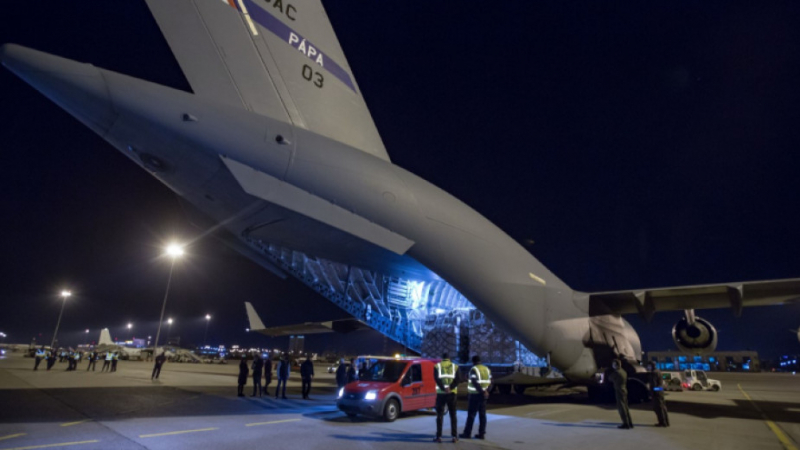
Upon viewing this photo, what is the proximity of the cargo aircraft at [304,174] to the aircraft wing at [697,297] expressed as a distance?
0.19 ft

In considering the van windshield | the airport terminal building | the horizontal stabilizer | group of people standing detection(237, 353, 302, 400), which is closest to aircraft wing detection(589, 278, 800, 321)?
the van windshield

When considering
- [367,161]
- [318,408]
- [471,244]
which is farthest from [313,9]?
[318,408]

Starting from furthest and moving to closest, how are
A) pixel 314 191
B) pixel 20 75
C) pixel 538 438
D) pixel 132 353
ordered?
pixel 132 353 < pixel 314 191 < pixel 538 438 < pixel 20 75

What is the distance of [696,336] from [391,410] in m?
11.4

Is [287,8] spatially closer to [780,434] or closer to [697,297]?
[780,434]

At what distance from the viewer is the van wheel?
28.8ft

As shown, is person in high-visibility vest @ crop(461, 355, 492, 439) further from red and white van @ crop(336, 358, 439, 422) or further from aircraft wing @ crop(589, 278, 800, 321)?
aircraft wing @ crop(589, 278, 800, 321)

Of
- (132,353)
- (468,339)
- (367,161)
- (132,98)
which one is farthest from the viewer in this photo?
(132,353)

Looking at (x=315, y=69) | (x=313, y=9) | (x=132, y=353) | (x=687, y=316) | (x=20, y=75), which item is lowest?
(x=132, y=353)

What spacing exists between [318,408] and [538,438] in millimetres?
5783

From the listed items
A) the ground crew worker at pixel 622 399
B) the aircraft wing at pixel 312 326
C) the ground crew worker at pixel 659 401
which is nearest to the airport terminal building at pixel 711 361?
the aircraft wing at pixel 312 326

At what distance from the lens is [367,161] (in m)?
9.14

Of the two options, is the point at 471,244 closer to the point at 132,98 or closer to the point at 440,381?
the point at 440,381

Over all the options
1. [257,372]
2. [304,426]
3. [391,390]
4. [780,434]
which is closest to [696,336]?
[780,434]
